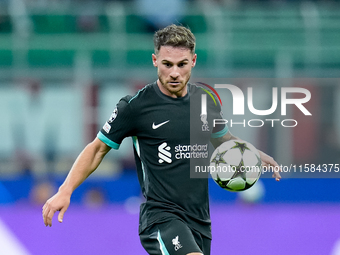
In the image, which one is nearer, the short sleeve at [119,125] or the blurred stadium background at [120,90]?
the short sleeve at [119,125]

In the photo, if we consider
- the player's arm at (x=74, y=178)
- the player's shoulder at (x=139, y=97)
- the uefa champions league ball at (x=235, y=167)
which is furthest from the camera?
the uefa champions league ball at (x=235, y=167)

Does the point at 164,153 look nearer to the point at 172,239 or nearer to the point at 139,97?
the point at 139,97

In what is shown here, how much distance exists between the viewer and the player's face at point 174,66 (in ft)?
12.4

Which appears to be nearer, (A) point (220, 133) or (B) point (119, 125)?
(B) point (119, 125)

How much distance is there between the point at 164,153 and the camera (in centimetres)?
388

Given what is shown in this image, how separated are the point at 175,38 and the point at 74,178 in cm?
115

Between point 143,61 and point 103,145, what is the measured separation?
7.02 m

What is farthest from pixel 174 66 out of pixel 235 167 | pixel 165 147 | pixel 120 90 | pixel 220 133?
pixel 120 90

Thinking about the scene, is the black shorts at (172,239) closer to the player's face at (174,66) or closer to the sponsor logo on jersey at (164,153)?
the sponsor logo on jersey at (164,153)

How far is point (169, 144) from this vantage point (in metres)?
3.88

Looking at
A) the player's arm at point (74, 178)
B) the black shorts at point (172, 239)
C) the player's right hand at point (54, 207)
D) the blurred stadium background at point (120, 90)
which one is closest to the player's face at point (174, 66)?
the player's arm at point (74, 178)

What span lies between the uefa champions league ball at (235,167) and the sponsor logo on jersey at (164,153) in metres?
0.36

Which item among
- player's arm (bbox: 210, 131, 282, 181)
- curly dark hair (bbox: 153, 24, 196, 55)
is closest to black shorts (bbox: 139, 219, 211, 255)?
player's arm (bbox: 210, 131, 282, 181)

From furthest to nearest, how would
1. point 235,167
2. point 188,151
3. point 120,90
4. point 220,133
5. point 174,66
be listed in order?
point 120,90, point 220,133, point 235,167, point 188,151, point 174,66
